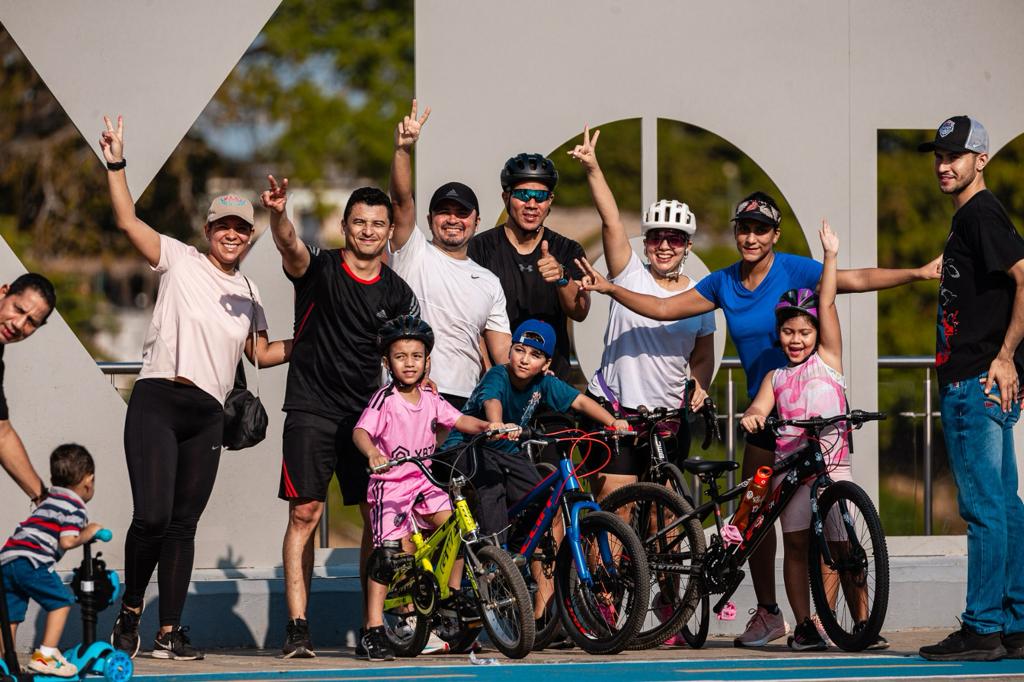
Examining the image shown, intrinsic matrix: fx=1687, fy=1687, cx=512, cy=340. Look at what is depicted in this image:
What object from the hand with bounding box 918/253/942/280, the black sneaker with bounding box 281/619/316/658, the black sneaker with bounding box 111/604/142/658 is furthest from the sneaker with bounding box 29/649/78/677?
the hand with bounding box 918/253/942/280

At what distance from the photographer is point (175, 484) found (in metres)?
7.05

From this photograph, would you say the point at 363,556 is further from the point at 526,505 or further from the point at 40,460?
the point at 40,460

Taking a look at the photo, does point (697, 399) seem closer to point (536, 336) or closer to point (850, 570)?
point (536, 336)

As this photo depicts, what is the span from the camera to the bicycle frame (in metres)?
6.81

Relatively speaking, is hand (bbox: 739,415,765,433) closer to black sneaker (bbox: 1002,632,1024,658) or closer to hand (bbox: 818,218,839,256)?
hand (bbox: 818,218,839,256)

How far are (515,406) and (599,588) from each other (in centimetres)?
88

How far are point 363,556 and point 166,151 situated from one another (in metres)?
2.38

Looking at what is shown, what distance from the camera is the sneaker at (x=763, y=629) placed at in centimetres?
753

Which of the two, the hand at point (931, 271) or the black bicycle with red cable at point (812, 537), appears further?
the hand at point (931, 271)

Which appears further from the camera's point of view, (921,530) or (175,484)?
(921,530)

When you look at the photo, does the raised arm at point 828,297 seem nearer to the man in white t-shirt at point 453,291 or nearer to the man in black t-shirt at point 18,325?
the man in white t-shirt at point 453,291

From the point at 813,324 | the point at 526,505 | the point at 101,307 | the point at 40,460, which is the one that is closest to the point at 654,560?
the point at 526,505

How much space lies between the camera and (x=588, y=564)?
6887 millimetres

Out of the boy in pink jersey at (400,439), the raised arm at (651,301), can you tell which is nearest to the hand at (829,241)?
the raised arm at (651,301)
